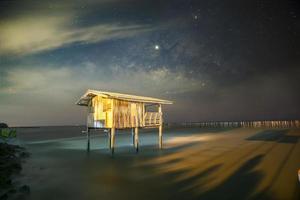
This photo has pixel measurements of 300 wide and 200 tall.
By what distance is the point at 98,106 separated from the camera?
77.4 ft

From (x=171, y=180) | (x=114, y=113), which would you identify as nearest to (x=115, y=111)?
(x=114, y=113)

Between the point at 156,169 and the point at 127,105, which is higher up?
the point at 127,105

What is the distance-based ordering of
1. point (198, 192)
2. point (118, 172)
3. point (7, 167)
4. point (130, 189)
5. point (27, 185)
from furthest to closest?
1. point (7, 167)
2. point (118, 172)
3. point (27, 185)
4. point (130, 189)
5. point (198, 192)

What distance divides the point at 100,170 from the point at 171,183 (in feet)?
22.3

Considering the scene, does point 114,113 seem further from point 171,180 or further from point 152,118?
point 171,180

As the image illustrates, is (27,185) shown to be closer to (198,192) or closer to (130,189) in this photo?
(130,189)

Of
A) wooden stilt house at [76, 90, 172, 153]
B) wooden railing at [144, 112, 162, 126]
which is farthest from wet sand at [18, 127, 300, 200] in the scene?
wooden railing at [144, 112, 162, 126]

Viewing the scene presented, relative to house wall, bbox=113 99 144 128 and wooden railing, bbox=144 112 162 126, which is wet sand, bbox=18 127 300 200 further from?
wooden railing, bbox=144 112 162 126

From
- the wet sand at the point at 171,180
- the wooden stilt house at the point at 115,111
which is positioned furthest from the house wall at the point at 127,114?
the wet sand at the point at 171,180

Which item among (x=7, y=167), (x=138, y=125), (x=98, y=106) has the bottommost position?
(x=7, y=167)

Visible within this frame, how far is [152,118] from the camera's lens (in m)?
26.3

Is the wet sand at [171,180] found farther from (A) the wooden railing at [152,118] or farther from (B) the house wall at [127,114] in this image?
(A) the wooden railing at [152,118]

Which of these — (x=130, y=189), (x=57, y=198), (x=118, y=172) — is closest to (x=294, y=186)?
(x=130, y=189)

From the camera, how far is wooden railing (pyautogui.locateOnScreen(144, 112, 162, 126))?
83.8 feet
